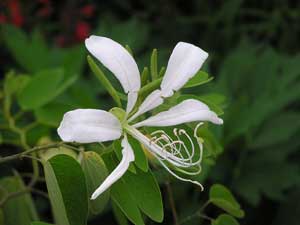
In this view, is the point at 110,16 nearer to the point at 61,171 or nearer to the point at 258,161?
the point at 258,161

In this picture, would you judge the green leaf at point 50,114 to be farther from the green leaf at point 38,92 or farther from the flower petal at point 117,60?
the flower petal at point 117,60

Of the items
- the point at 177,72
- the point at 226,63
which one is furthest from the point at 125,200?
the point at 226,63

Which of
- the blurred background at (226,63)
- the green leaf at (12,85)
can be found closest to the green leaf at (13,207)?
the blurred background at (226,63)

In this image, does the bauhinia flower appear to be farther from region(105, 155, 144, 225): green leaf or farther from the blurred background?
the blurred background

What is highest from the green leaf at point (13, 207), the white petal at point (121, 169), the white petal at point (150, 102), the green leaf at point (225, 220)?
the white petal at point (150, 102)

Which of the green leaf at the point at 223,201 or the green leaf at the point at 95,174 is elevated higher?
the green leaf at the point at 95,174
